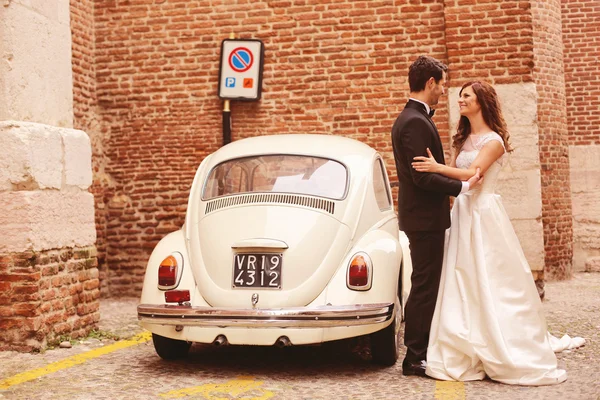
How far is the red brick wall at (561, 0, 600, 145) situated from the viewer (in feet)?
41.6

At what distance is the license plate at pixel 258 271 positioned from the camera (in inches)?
197

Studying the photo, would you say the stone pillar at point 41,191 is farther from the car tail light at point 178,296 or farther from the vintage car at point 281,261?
the car tail light at point 178,296

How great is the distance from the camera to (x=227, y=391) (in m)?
4.65

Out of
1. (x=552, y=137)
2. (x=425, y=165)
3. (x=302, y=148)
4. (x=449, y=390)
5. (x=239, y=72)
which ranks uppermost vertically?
(x=239, y=72)

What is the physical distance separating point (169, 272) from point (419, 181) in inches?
68.8

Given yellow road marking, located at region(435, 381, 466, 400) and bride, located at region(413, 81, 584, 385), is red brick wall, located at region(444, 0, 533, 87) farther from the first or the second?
yellow road marking, located at region(435, 381, 466, 400)

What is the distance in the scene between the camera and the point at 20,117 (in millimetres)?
6199

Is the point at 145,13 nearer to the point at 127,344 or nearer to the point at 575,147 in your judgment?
the point at 127,344

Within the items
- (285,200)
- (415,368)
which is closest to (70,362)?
(285,200)

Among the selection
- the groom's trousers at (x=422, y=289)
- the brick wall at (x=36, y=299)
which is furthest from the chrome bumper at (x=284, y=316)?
the brick wall at (x=36, y=299)

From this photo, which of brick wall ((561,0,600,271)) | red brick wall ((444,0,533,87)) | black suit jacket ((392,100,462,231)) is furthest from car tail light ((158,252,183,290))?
brick wall ((561,0,600,271))

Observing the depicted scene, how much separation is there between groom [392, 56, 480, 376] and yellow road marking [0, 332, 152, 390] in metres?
2.38

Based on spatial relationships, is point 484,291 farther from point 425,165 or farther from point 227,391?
point 227,391

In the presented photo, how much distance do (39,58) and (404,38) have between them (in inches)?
184
